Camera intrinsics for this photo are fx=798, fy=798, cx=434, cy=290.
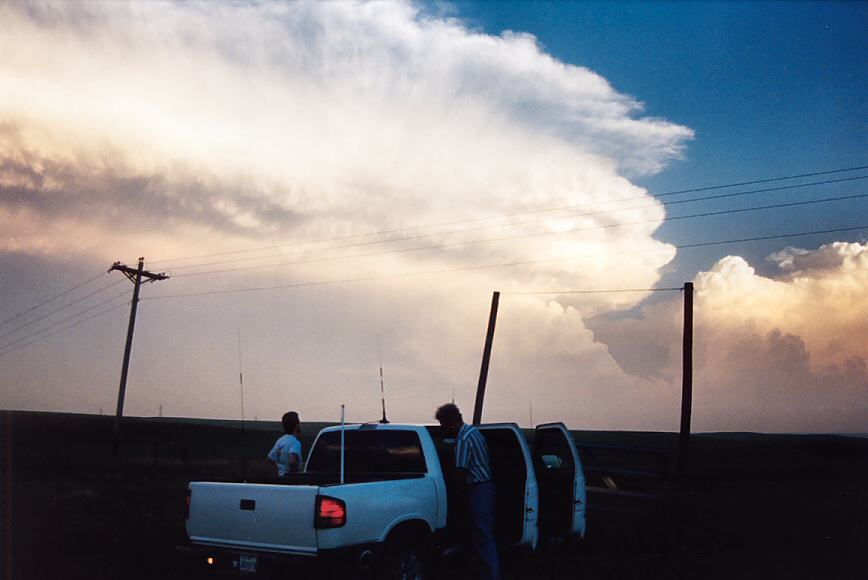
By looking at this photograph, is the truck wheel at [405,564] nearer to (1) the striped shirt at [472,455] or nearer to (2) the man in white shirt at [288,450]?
(1) the striped shirt at [472,455]

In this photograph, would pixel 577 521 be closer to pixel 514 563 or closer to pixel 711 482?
pixel 514 563

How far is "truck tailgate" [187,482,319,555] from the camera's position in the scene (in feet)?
23.3

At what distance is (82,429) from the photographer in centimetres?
7475

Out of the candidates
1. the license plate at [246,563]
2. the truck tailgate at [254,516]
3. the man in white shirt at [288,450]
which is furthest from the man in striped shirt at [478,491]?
the man in white shirt at [288,450]

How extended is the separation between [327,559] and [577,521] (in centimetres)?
484

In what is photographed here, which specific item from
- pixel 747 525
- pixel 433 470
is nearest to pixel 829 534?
pixel 747 525

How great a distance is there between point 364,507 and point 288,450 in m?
3.28

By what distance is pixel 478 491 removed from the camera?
8484 mm

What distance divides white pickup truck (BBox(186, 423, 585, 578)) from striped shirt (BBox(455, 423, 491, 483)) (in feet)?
1.18

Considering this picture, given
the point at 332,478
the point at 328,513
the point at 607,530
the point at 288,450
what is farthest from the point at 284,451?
the point at 607,530

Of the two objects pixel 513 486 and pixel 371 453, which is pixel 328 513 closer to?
pixel 371 453

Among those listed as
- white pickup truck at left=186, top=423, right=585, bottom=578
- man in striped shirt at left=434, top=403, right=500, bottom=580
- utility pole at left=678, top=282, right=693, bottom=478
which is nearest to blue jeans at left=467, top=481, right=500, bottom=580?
man in striped shirt at left=434, top=403, right=500, bottom=580

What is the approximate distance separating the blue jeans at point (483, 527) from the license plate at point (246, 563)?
2.37 m

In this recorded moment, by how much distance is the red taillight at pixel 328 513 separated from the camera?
7004 mm
